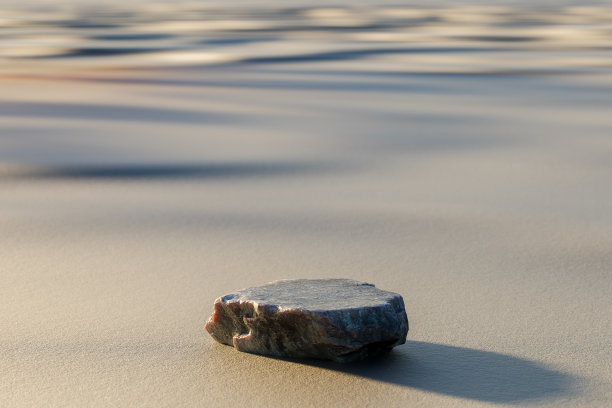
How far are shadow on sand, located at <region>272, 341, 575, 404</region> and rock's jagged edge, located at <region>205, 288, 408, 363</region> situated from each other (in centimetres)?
3

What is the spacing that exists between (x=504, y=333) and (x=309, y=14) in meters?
11.6

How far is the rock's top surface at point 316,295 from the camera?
4.76ft

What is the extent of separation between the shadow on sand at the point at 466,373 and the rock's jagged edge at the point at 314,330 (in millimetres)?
28

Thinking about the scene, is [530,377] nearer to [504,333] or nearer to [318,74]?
[504,333]

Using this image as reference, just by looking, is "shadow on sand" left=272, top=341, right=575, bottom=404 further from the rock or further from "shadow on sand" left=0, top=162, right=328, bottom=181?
"shadow on sand" left=0, top=162, right=328, bottom=181

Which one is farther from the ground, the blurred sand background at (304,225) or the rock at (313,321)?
the rock at (313,321)

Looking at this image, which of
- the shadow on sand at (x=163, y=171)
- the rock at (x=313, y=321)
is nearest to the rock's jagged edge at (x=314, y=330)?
the rock at (x=313, y=321)

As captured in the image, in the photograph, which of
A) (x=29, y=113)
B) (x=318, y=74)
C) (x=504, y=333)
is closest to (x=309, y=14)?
(x=318, y=74)

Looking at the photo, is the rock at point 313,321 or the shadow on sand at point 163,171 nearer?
the rock at point 313,321

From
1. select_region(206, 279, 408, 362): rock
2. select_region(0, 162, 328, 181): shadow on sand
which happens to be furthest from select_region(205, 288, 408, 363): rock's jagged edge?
select_region(0, 162, 328, 181): shadow on sand

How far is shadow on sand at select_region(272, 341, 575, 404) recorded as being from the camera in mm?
1397

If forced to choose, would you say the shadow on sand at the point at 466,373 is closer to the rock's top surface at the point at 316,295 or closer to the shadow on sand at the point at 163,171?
the rock's top surface at the point at 316,295

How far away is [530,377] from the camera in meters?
1.45

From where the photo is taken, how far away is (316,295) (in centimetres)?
151
